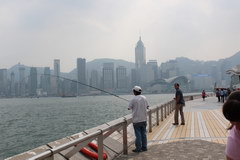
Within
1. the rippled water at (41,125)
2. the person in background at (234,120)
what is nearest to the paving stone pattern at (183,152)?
the person in background at (234,120)

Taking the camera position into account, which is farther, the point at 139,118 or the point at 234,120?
the point at 139,118

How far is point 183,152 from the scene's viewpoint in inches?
269

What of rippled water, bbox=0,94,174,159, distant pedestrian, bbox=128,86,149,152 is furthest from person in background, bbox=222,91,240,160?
rippled water, bbox=0,94,174,159

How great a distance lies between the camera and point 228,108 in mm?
1984

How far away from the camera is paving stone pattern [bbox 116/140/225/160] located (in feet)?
20.9

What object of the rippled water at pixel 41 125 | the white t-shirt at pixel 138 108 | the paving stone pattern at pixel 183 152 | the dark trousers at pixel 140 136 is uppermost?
the white t-shirt at pixel 138 108

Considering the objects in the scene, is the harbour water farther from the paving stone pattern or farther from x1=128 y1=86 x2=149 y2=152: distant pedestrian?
the paving stone pattern

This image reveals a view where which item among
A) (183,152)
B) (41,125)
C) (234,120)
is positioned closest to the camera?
(234,120)

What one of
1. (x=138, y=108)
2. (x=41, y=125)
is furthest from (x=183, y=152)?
(x=41, y=125)

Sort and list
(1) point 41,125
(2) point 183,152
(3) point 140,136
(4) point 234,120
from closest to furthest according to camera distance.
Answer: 1. (4) point 234,120
2. (2) point 183,152
3. (3) point 140,136
4. (1) point 41,125

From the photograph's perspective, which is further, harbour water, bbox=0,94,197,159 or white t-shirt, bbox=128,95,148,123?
harbour water, bbox=0,94,197,159

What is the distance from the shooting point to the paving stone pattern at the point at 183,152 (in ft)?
20.9

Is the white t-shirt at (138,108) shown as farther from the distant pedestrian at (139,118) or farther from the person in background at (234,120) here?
the person in background at (234,120)

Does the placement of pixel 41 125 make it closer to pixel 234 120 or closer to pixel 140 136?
pixel 140 136
